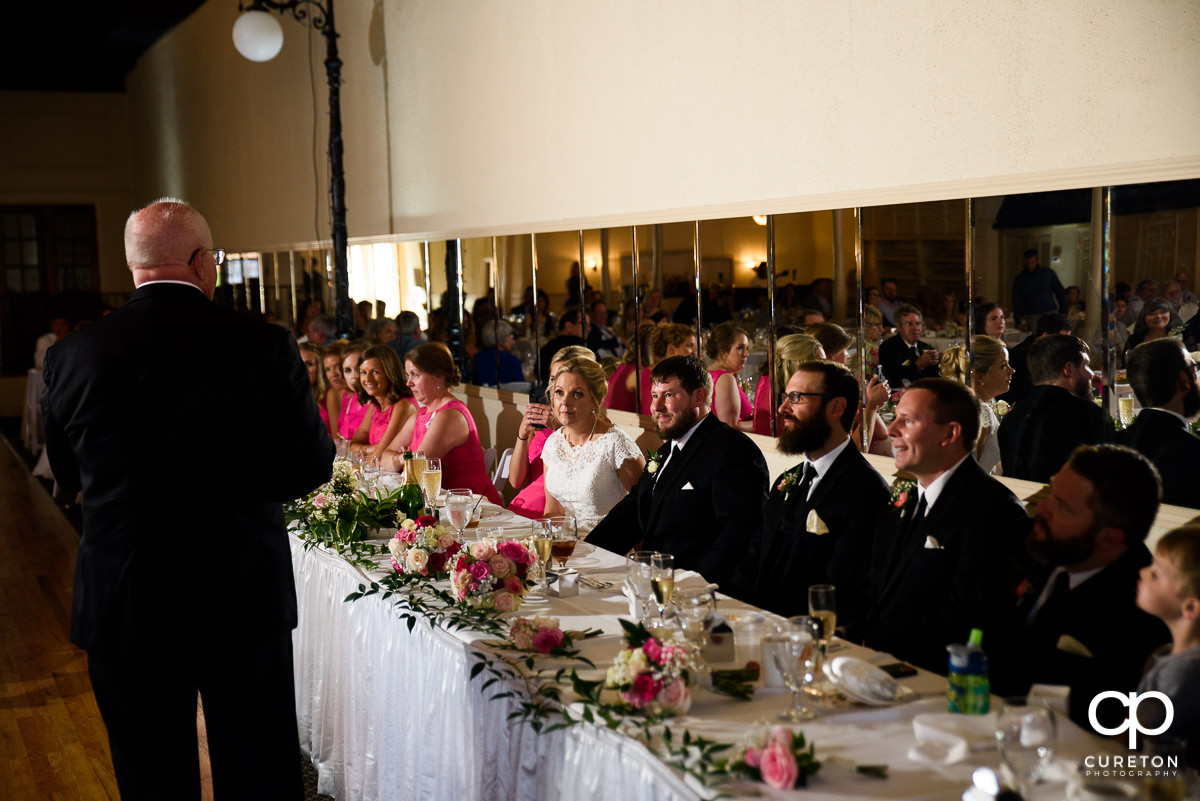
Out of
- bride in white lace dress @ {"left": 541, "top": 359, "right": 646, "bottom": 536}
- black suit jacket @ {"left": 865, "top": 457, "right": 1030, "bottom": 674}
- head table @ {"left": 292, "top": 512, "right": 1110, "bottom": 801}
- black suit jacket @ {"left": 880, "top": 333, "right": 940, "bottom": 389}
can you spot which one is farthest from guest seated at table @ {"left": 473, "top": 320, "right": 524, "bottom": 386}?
black suit jacket @ {"left": 865, "top": 457, "right": 1030, "bottom": 674}

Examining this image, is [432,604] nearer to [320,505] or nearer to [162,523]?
[162,523]

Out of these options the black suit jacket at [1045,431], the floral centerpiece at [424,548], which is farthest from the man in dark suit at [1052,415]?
the floral centerpiece at [424,548]

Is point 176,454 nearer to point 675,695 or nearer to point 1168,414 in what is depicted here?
point 675,695

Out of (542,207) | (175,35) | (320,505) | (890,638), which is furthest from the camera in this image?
(175,35)

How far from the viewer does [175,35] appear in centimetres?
1430

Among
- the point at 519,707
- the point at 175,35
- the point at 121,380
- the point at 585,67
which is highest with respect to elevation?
the point at 175,35

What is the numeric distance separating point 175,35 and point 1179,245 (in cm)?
1386

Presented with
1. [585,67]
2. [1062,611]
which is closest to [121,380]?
[1062,611]

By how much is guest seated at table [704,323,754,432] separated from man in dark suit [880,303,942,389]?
96cm

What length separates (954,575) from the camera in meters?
2.65

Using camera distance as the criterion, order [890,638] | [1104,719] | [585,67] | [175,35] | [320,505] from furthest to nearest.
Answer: [175,35], [585,67], [320,505], [890,638], [1104,719]

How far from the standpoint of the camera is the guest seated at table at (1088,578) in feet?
7.23

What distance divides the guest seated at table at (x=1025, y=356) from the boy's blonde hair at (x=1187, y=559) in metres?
1.90

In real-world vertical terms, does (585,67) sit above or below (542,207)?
above
